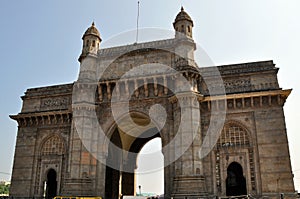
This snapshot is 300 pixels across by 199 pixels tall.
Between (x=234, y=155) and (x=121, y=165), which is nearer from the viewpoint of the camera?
(x=234, y=155)

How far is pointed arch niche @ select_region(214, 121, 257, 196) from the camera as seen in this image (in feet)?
63.1

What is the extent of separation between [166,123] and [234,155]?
204 inches

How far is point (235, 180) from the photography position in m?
21.0

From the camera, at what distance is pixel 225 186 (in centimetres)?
1930

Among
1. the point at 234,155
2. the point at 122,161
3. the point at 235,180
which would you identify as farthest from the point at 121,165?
the point at 234,155

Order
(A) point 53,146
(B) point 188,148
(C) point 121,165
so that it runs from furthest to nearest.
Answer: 1. (C) point 121,165
2. (A) point 53,146
3. (B) point 188,148

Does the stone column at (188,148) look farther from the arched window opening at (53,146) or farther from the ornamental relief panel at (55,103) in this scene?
the arched window opening at (53,146)

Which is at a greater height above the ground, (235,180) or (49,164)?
(49,164)

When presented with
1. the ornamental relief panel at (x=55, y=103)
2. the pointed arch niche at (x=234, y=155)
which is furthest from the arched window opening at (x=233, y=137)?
the ornamental relief panel at (x=55, y=103)

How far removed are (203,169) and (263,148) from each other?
4229mm

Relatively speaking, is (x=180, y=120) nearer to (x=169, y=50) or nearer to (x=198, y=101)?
(x=198, y=101)

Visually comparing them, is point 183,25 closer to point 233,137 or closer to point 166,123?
point 166,123

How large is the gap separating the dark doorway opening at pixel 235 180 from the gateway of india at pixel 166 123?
0.23 ft

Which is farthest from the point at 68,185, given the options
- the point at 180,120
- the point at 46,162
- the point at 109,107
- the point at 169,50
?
the point at 169,50
